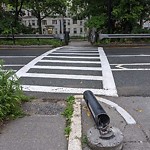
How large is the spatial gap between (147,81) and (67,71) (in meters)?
2.49

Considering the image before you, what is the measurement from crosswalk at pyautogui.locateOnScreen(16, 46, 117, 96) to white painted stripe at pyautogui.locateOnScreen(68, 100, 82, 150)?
60.9 inches

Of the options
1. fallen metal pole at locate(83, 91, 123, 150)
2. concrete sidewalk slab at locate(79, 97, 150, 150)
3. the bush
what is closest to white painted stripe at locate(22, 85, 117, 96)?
concrete sidewalk slab at locate(79, 97, 150, 150)

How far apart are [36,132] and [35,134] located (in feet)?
0.21

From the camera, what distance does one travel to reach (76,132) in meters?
3.91

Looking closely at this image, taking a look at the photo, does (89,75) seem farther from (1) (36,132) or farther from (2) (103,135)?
(2) (103,135)

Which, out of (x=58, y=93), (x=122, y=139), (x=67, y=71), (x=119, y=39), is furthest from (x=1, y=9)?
(x=122, y=139)

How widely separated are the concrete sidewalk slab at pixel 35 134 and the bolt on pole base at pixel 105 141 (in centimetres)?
38

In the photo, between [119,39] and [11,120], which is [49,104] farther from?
[119,39]

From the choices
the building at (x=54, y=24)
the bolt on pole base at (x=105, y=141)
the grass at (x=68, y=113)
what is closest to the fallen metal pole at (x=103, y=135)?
the bolt on pole base at (x=105, y=141)

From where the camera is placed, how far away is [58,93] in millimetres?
6090

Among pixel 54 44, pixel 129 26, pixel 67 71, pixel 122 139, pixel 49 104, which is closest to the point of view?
pixel 122 139

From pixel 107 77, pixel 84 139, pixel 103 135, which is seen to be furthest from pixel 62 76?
pixel 103 135

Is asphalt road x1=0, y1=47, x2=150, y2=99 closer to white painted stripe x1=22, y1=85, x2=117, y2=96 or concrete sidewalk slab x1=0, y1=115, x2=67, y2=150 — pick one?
white painted stripe x1=22, y1=85, x2=117, y2=96

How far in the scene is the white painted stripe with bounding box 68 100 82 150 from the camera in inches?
141
